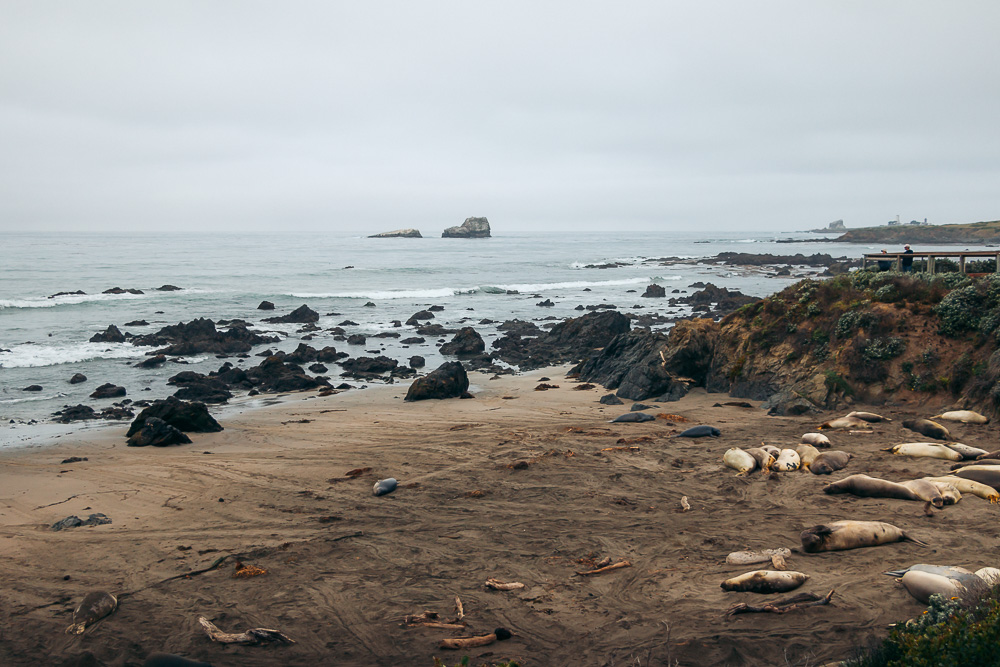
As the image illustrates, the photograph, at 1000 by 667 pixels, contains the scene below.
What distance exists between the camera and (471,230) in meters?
164

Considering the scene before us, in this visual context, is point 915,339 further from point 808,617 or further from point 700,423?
point 808,617

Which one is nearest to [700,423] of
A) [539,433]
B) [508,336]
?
[539,433]

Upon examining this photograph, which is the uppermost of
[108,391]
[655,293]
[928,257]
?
[928,257]

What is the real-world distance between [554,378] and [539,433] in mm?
7530

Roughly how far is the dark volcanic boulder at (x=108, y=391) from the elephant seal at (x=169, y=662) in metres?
15.1

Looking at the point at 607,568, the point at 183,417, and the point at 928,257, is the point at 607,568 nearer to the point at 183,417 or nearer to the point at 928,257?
the point at 183,417

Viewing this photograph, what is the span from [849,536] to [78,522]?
9.54 m

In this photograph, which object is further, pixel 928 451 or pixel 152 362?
pixel 152 362

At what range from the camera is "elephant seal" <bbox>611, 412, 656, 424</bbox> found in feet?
44.5

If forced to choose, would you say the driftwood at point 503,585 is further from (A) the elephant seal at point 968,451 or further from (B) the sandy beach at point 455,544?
(A) the elephant seal at point 968,451

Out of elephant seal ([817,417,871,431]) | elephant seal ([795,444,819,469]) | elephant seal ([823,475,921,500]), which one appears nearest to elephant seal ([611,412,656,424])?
elephant seal ([817,417,871,431])

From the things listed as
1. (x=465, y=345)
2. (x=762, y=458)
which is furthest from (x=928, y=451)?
(x=465, y=345)

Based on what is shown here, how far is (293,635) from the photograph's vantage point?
5.90m

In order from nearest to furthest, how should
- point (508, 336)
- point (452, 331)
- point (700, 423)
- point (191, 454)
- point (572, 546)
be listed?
point (572, 546)
point (191, 454)
point (700, 423)
point (508, 336)
point (452, 331)
